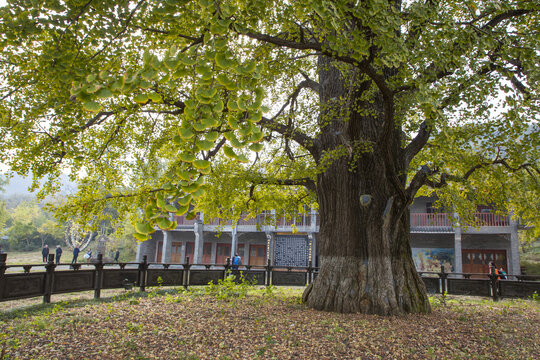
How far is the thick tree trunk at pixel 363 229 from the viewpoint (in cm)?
738

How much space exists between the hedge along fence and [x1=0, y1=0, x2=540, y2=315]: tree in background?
7.79 ft

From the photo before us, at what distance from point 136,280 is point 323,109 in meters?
8.38

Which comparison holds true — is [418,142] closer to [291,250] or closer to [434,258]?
[434,258]

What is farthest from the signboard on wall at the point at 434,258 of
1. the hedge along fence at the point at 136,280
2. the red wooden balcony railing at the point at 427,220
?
the hedge along fence at the point at 136,280

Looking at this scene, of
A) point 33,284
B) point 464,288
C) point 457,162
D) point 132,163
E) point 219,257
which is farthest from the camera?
point 219,257

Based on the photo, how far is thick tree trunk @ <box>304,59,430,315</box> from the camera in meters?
7.38

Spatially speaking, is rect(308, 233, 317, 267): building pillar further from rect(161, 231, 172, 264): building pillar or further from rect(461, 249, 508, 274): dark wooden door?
rect(161, 231, 172, 264): building pillar

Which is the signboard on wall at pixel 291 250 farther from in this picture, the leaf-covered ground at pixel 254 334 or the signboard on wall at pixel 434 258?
the leaf-covered ground at pixel 254 334

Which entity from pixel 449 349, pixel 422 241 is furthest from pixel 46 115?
pixel 422 241

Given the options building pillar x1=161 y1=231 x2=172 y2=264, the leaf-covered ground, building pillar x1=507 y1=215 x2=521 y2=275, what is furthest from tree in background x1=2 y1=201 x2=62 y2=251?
building pillar x1=507 y1=215 x2=521 y2=275

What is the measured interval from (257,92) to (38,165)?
21.7 ft

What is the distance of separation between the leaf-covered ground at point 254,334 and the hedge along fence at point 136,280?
0.92 metres

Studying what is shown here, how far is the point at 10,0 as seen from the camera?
3.56 meters

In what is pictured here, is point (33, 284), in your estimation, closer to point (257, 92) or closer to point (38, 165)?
point (38, 165)
